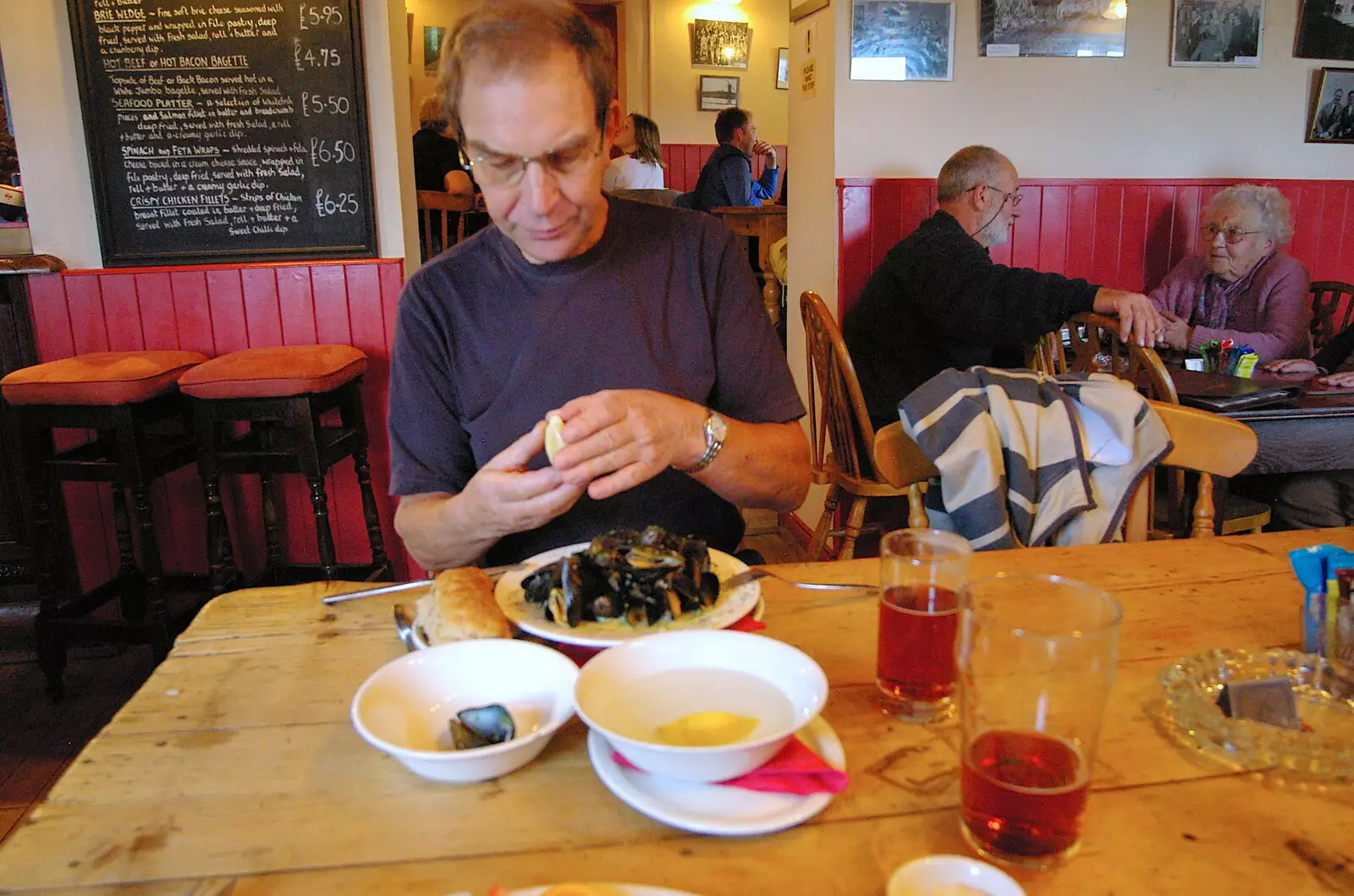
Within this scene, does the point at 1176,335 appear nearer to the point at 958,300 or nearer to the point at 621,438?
the point at 958,300

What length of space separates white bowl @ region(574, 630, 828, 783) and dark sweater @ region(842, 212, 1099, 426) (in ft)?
7.05

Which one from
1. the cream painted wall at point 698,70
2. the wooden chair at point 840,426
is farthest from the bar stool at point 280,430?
the cream painted wall at point 698,70

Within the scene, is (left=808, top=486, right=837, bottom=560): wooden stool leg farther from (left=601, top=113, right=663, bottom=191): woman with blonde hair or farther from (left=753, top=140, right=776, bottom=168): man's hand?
(left=753, top=140, right=776, bottom=168): man's hand

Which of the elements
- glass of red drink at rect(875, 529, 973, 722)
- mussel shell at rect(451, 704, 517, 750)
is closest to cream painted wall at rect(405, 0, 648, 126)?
glass of red drink at rect(875, 529, 973, 722)

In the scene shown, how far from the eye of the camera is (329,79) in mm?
2859

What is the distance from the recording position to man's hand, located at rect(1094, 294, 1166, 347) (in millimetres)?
2439

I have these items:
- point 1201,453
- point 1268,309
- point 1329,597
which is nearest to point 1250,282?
point 1268,309

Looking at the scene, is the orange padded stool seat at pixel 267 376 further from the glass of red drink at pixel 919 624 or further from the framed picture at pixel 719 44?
the framed picture at pixel 719 44

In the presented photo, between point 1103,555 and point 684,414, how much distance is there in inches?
23.2

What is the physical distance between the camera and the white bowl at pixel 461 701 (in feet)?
2.33

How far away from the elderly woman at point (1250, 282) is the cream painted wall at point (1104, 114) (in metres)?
0.39

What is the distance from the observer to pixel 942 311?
2777 millimetres

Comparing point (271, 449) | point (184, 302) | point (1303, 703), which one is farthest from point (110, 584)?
point (1303, 703)

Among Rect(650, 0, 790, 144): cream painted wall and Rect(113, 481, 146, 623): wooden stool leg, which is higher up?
Rect(650, 0, 790, 144): cream painted wall
